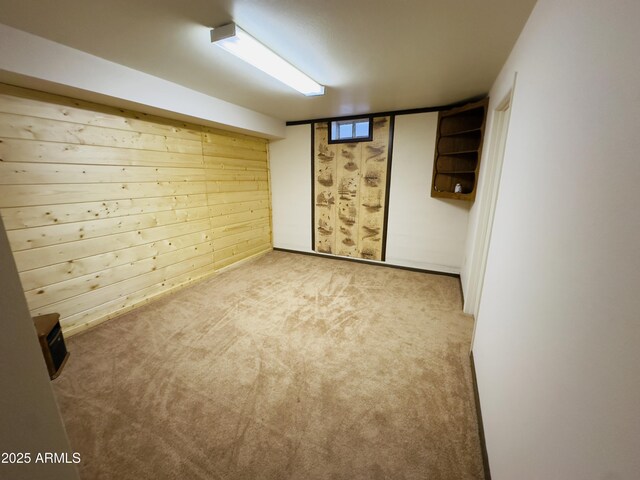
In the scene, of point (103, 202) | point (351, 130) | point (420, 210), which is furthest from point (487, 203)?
point (103, 202)

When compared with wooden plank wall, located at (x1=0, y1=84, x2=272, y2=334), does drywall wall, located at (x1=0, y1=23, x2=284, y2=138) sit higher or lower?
higher

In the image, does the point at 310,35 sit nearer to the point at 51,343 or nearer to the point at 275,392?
the point at 275,392

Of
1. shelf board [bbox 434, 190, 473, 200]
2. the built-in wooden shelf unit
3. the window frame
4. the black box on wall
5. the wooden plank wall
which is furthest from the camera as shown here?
the window frame

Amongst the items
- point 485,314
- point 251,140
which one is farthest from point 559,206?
point 251,140

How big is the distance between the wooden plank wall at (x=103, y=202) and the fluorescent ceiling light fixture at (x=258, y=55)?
1.58 m

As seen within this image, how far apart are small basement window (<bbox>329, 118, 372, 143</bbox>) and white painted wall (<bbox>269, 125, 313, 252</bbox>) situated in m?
0.46

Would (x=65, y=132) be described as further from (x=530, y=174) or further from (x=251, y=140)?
(x=530, y=174)

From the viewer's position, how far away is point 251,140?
A: 13.8 feet

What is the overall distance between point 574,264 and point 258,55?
2193 millimetres

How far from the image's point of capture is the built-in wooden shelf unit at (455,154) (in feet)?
9.98

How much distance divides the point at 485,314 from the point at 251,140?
402 centimetres

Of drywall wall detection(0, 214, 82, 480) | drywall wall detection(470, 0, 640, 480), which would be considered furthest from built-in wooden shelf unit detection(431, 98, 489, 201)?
drywall wall detection(0, 214, 82, 480)

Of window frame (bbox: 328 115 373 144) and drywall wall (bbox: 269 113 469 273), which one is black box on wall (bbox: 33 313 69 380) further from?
window frame (bbox: 328 115 373 144)

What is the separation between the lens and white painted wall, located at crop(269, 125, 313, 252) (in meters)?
4.36
